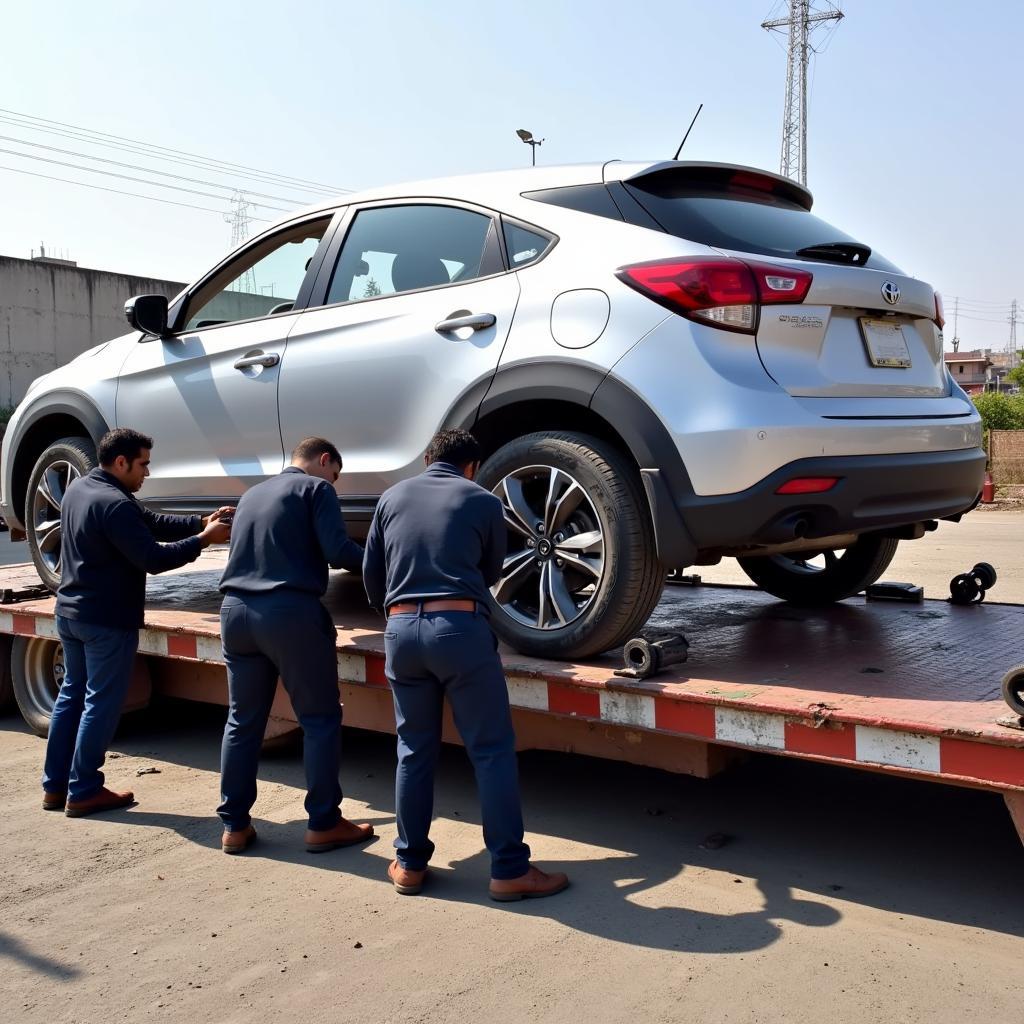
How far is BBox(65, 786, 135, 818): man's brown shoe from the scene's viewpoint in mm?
4672

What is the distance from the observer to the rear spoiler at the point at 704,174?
4.14 m

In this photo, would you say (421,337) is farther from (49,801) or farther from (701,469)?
(49,801)

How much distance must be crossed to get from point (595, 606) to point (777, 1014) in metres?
1.48

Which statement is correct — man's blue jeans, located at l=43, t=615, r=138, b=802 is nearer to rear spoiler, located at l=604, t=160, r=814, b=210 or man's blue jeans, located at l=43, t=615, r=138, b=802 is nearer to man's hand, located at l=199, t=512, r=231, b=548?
man's hand, located at l=199, t=512, r=231, b=548

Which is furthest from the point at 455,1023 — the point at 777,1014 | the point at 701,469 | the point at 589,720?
the point at 701,469

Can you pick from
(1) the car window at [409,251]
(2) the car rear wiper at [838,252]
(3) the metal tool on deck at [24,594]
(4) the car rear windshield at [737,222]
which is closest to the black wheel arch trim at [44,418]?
(3) the metal tool on deck at [24,594]

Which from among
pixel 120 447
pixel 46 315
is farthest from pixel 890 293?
pixel 46 315

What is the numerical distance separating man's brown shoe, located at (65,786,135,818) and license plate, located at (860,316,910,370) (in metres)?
3.38

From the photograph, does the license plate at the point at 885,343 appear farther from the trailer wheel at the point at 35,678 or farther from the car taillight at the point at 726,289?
the trailer wheel at the point at 35,678

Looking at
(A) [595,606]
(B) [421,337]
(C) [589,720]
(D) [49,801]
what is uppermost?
(B) [421,337]

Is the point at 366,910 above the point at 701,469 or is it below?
below

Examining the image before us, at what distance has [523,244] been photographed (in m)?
4.30

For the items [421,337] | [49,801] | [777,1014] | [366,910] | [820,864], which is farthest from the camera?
[49,801]

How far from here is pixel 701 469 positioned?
3.68 meters
